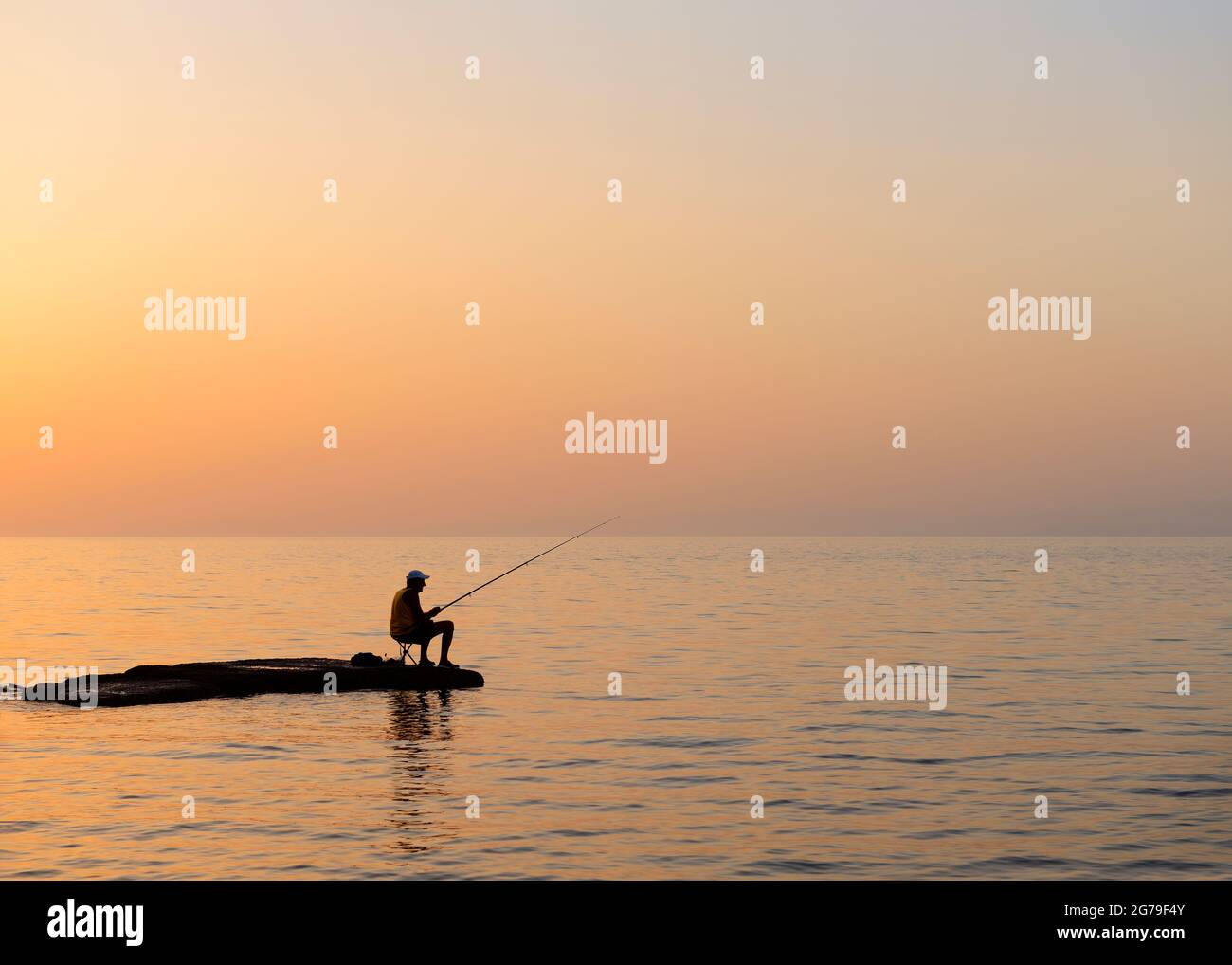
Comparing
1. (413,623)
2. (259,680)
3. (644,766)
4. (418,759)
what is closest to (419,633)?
(413,623)

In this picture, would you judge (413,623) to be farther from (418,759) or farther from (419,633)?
(418,759)

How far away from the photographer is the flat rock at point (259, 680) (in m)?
21.7

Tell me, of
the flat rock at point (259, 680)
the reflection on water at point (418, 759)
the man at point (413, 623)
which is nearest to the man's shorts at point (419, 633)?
the man at point (413, 623)

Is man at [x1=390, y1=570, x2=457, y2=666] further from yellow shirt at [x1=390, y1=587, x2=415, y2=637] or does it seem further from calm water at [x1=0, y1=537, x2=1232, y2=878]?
calm water at [x1=0, y1=537, x2=1232, y2=878]

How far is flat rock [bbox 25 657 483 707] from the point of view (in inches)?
854

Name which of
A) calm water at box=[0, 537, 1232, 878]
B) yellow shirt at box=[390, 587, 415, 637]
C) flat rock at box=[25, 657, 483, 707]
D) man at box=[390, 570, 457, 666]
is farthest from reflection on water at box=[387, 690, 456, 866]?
yellow shirt at box=[390, 587, 415, 637]

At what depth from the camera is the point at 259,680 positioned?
22.7 meters

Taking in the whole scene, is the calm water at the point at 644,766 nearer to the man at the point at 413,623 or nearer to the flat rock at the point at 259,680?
the flat rock at the point at 259,680
